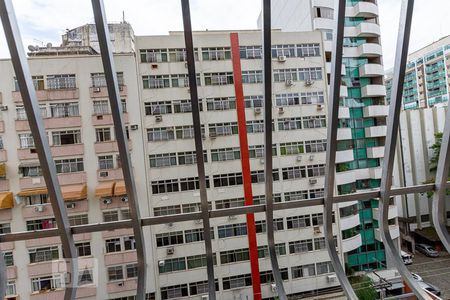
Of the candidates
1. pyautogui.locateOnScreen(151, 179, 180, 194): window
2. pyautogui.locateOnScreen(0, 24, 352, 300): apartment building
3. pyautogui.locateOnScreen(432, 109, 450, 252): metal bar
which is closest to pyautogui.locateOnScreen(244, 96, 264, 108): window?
pyautogui.locateOnScreen(0, 24, 352, 300): apartment building

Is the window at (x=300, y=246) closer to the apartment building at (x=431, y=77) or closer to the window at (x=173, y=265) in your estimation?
the window at (x=173, y=265)

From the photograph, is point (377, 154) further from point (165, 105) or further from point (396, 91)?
point (165, 105)

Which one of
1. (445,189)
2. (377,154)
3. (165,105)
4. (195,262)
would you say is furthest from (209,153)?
(445,189)

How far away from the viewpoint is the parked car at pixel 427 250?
4151 millimetres

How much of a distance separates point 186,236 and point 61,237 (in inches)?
77.8

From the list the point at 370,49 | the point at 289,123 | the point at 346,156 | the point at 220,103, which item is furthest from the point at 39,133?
the point at 370,49

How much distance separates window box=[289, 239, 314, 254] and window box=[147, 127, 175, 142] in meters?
2.33

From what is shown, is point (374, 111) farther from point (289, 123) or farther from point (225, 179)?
point (225, 179)

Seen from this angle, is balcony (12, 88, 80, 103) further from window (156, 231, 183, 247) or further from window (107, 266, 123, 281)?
window (107, 266, 123, 281)

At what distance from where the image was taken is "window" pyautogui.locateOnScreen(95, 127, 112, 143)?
12.1 feet

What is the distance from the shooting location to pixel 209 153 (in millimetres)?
4570

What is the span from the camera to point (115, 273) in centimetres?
414

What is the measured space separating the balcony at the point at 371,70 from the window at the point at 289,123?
4.08 feet

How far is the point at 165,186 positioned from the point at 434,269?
3934 mm
